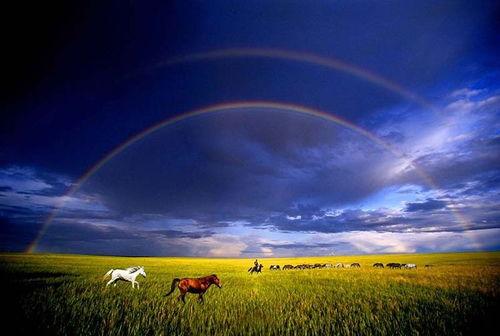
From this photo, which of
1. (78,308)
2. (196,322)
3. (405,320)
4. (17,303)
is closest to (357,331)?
(405,320)

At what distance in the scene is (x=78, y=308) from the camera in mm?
6898

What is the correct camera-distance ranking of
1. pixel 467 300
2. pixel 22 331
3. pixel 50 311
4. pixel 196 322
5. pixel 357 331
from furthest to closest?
pixel 467 300
pixel 50 311
pixel 196 322
pixel 357 331
pixel 22 331

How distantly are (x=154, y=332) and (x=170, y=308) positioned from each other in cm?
215

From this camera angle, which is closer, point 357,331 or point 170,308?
point 357,331

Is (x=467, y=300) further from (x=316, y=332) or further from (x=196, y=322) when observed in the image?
(x=196, y=322)

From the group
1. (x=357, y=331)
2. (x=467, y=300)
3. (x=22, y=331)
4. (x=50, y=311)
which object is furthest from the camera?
(x=467, y=300)

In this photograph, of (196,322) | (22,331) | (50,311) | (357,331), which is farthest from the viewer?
(50,311)

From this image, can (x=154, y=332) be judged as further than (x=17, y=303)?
A: No

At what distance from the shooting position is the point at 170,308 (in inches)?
286

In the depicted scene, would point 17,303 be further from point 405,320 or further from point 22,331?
point 405,320

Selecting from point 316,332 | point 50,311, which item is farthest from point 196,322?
point 50,311

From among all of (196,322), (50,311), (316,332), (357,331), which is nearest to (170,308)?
(196,322)

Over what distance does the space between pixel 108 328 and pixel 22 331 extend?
152 centimetres

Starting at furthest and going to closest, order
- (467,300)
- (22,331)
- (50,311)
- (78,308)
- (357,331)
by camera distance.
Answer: (467,300)
(78,308)
(50,311)
(357,331)
(22,331)
